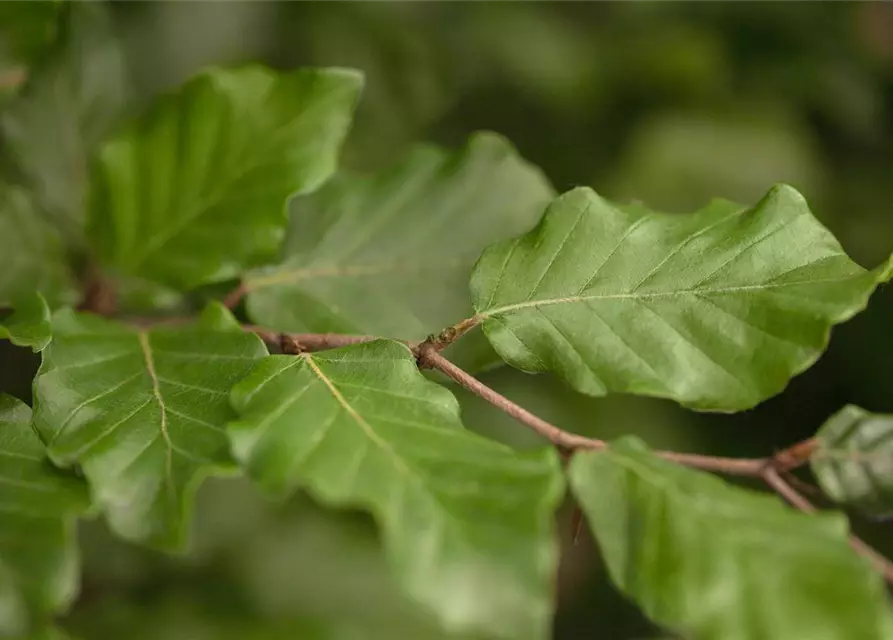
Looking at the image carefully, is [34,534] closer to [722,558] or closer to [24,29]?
[722,558]

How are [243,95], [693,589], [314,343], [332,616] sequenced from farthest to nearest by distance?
1. [332,616]
2. [243,95]
3. [314,343]
4. [693,589]

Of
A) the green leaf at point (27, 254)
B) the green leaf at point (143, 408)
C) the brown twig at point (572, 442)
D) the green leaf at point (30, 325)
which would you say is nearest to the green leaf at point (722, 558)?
the brown twig at point (572, 442)

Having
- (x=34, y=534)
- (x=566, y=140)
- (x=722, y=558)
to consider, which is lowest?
(x=566, y=140)

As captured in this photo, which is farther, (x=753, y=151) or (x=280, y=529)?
(x=753, y=151)

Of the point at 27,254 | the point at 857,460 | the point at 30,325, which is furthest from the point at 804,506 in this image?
the point at 27,254

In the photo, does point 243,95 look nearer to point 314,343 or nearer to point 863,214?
point 314,343

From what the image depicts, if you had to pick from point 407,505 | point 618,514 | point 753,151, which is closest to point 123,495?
point 407,505

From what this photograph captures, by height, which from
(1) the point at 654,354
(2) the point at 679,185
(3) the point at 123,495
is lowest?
(2) the point at 679,185
